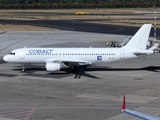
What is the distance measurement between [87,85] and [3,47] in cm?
4460

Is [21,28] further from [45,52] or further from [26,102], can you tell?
[26,102]

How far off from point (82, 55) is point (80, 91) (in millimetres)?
12925

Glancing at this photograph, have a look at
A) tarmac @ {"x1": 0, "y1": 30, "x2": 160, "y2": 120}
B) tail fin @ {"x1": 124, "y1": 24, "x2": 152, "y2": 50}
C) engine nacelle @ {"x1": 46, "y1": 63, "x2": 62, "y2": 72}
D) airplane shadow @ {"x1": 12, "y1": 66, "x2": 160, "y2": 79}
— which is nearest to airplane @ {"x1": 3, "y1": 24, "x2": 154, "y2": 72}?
tail fin @ {"x1": 124, "y1": 24, "x2": 152, "y2": 50}

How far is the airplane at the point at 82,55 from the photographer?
62625mm

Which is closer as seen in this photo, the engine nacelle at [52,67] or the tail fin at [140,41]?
the engine nacelle at [52,67]

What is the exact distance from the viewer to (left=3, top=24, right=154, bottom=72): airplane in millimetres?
62625

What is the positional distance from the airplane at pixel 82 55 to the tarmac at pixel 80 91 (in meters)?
1.71

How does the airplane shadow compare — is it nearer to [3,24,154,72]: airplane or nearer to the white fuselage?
[3,24,154,72]: airplane

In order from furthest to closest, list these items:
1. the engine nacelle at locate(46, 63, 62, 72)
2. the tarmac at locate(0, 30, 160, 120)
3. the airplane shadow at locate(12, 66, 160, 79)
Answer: the airplane shadow at locate(12, 66, 160, 79), the engine nacelle at locate(46, 63, 62, 72), the tarmac at locate(0, 30, 160, 120)

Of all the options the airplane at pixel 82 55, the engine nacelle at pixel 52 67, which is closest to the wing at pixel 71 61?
the airplane at pixel 82 55

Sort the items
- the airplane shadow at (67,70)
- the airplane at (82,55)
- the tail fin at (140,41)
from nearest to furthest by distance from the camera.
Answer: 1. the airplane shadow at (67,70)
2. the airplane at (82,55)
3. the tail fin at (140,41)

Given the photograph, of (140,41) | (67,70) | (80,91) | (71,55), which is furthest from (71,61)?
(80,91)

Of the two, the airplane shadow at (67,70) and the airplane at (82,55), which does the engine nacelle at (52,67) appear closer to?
the airplane at (82,55)

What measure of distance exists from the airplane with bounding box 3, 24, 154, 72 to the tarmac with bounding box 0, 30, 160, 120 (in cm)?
171
